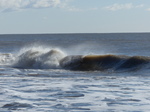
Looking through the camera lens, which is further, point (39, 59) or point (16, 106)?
point (39, 59)

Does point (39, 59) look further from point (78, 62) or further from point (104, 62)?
point (104, 62)

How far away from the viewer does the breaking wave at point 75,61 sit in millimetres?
27641

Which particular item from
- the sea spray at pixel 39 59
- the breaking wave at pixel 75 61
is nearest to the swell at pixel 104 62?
the breaking wave at pixel 75 61

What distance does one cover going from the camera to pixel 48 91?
599 inches

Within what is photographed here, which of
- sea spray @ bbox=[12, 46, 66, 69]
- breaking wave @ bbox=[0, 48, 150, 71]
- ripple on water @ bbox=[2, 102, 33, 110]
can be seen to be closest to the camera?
ripple on water @ bbox=[2, 102, 33, 110]

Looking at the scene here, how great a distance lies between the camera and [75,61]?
102 ft

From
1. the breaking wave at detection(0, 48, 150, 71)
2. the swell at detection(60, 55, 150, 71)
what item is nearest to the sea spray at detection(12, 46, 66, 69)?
the breaking wave at detection(0, 48, 150, 71)

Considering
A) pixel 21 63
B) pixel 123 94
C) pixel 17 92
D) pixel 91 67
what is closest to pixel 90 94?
pixel 123 94

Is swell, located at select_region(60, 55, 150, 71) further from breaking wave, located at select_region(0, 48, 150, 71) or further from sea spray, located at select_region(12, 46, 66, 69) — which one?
sea spray, located at select_region(12, 46, 66, 69)

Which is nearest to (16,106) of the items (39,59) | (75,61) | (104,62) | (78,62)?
(104,62)

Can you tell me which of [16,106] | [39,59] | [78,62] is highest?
[39,59]

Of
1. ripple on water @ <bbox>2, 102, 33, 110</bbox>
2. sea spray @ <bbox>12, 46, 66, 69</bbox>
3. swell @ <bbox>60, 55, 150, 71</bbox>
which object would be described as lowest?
ripple on water @ <bbox>2, 102, 33, 110</bbox>

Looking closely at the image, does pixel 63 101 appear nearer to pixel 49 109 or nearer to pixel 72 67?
pixel 49 109

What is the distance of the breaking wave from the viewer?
27641 millimetres
